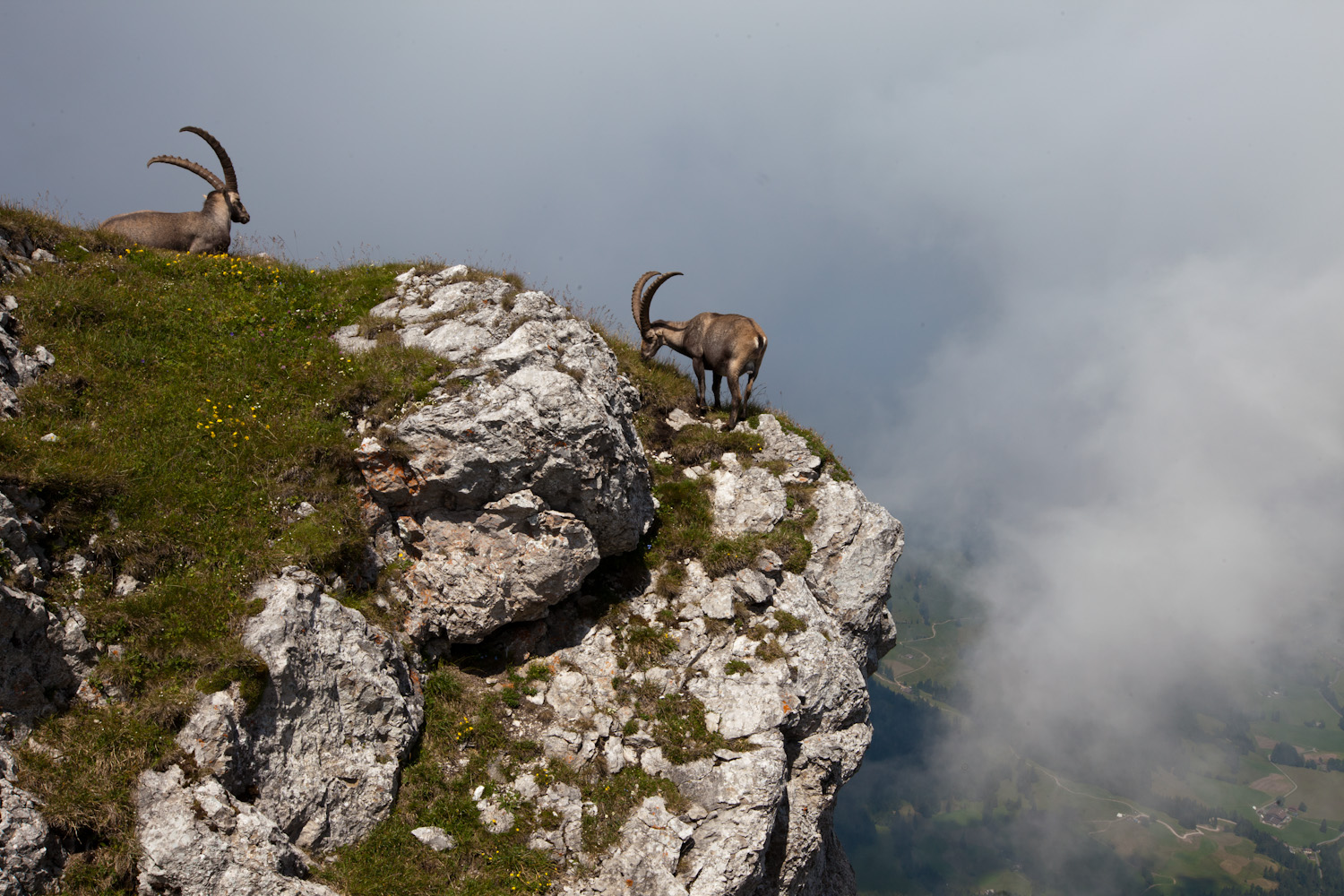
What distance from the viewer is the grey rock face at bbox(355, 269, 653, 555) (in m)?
12.4

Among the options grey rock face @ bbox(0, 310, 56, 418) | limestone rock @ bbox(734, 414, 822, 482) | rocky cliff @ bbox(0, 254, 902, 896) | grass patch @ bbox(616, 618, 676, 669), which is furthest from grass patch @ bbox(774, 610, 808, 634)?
grey rock face @ bbox(0, 310, 56, 418)

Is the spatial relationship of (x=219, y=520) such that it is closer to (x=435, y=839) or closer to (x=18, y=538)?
(x=18, y=538)

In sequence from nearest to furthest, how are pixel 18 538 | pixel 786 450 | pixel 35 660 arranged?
pixel 35 660
pixel 18 538
pixel 786 450

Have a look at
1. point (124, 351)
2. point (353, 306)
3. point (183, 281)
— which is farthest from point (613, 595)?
point (183, 281)

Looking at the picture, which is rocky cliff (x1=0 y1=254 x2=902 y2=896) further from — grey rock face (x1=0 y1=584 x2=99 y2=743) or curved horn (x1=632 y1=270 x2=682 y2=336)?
curved horn (x1=632 y1=270 x2=682 y2=336)

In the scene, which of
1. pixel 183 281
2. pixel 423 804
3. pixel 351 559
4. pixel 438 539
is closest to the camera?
pixel 423 804

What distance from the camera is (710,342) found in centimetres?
1897

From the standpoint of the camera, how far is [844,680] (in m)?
14.1

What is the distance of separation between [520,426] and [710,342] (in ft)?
26.4

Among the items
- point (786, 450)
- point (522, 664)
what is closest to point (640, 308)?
point (786, 450)

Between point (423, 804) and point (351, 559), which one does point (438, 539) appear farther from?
point (423, 804)

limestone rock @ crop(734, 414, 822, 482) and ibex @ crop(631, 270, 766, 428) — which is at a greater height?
ibex @ crop(631, 270, 766, 428)

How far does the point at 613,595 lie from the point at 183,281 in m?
12.9

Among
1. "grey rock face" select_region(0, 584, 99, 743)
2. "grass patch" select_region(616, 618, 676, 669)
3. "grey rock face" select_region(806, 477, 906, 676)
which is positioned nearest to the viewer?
"grey rock face" select_region(0, 584, 99, 743)
